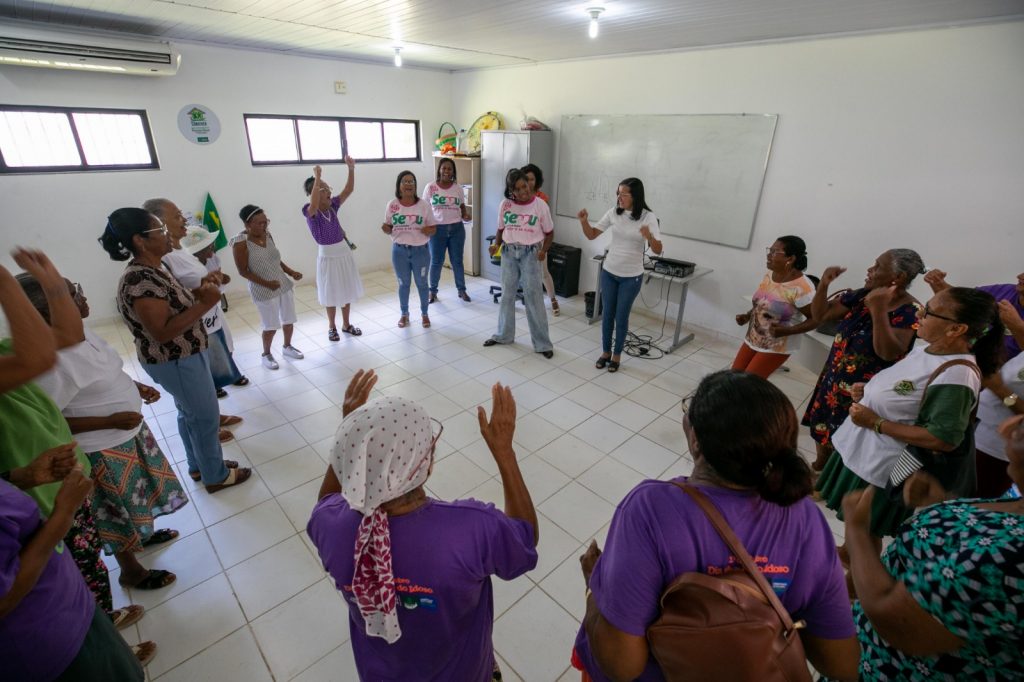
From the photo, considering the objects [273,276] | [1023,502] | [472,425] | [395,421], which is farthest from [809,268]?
[273,276]

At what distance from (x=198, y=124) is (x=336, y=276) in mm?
2490

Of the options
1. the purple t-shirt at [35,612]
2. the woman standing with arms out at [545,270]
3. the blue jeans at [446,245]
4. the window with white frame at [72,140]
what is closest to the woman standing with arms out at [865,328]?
the woman standing with arms out at [545,270]

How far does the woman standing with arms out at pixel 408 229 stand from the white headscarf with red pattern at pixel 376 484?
397cm

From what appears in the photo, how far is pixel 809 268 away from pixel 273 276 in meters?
4.62

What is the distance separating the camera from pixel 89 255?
15.5ft

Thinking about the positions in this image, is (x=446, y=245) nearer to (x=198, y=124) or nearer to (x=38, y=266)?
(x=198, y=124)

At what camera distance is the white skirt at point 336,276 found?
439 centimetres

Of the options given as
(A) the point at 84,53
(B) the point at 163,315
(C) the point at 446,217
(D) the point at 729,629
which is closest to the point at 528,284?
(C) the point at 446,217

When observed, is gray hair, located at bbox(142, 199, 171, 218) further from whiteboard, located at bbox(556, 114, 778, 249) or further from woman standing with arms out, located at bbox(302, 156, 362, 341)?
whiteboard, located at bbox(556, 114, 778, 249)

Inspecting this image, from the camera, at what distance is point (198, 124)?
5004mm

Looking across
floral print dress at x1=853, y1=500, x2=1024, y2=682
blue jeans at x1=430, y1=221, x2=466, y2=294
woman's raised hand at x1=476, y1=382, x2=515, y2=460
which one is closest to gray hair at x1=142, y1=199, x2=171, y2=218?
woman's raised hand at x1=476, y1=382, x2=515, y2=460

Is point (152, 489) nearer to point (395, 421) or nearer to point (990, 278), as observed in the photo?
point (395, 421)

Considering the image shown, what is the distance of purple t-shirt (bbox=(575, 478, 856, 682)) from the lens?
0.86 metres

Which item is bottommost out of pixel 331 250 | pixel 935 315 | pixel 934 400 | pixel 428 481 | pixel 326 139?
pixel 428 481
